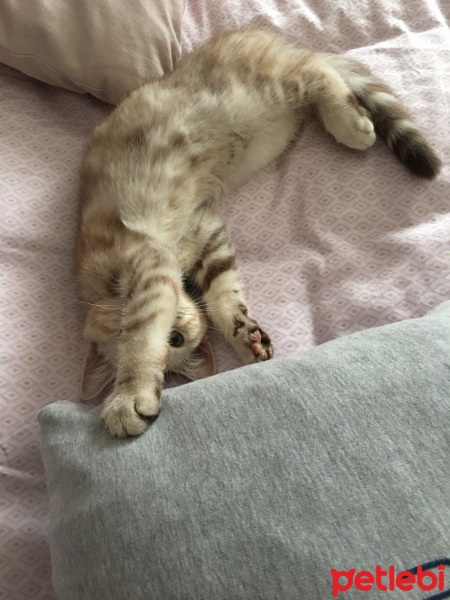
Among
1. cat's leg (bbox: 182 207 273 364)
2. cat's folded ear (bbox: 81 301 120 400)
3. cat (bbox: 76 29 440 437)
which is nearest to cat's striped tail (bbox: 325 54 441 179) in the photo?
cat (bbox: 76 29 440 437)

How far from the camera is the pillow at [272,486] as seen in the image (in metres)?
0.67

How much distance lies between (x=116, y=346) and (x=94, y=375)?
0.09 metres

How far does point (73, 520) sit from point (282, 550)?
0.31 m

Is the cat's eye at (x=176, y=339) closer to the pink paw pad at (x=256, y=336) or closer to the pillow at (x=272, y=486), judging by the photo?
the pink paw pad at (x=256, y=336)

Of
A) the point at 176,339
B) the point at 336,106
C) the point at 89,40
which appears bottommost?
the point at 176,339

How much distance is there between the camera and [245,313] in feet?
4.13

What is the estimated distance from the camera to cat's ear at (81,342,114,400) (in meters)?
1.13

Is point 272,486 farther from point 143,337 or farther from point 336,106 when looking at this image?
point 336,106

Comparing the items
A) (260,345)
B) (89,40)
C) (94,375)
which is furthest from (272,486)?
(89,40)

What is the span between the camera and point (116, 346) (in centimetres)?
123

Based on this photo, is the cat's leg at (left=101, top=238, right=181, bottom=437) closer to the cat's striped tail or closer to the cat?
the cat

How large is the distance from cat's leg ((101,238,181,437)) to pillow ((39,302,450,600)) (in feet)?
0.15

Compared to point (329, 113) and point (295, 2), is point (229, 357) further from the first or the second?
point (295, 2)

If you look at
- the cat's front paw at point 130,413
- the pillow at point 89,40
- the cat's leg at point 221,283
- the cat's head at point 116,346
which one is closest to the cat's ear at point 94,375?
the cat's head at point 116,346
